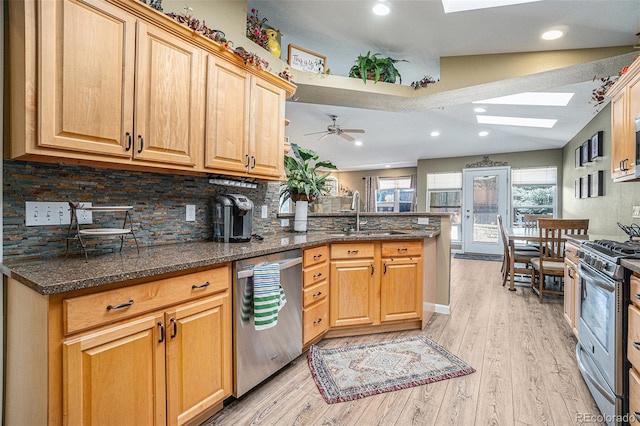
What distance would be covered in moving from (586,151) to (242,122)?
16.9 ft

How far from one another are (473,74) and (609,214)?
268cm

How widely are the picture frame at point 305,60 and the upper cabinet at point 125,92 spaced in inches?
31.9

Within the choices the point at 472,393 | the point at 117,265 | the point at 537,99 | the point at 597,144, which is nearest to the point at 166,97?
the point at 117,265

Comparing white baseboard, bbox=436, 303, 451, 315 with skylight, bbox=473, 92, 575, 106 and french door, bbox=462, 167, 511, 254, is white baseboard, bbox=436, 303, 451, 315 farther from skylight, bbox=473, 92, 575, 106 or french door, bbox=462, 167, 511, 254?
french door, bbox=462, 167, 511, 254

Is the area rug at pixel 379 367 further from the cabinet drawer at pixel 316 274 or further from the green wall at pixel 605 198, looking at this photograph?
the green wall at pixel 605 198

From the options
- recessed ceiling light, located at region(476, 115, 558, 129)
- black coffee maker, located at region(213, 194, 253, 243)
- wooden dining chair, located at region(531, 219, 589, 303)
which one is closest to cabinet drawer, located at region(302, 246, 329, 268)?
black coffee maker, located at region(213, 194, 253, 243)

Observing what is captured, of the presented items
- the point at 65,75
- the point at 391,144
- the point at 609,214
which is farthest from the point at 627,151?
the point at 391,144

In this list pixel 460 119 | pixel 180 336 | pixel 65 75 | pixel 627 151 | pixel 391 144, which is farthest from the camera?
pixel 391 144

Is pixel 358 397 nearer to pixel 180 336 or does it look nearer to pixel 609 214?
pixel 180 336

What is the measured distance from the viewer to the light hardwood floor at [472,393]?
1.74 metres

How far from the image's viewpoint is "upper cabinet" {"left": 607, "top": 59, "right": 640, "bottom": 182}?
220cm

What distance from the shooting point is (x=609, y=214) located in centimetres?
396

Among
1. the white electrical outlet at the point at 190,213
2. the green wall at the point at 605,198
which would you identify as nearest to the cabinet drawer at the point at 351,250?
the white electrical outlet at the point at 190,213

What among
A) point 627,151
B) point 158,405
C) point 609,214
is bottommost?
point 158,405
